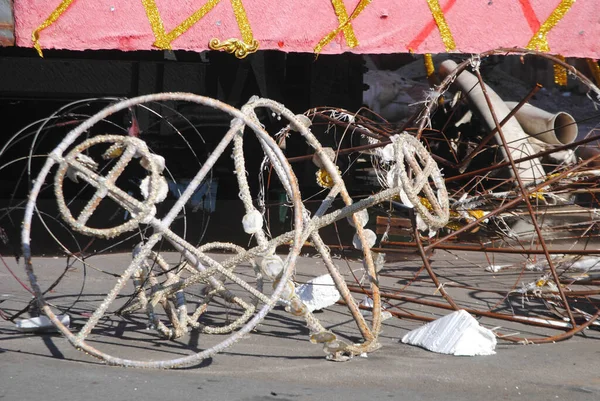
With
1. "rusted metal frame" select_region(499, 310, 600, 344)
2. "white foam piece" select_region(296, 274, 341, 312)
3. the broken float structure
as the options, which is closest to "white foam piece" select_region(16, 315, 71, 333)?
the broken float structure

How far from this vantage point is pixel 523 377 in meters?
3.53

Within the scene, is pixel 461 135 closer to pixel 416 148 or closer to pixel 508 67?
pixel 416 148

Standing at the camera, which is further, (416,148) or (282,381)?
(416,148)

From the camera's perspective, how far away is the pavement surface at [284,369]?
3113mm

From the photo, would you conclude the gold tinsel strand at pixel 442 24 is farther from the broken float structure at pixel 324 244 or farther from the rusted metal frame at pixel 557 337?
the rusted metal frame at pixel 557 337

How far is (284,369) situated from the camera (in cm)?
354

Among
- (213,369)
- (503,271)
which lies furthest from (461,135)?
(213,369)

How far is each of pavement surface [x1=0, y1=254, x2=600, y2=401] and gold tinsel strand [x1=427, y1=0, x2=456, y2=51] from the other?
95.7 inches

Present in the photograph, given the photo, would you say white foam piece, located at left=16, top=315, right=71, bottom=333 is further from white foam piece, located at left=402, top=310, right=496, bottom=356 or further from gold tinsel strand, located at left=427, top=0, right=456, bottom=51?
gold tinsel strand, located at left=427, top=0, right=456, bottom=51

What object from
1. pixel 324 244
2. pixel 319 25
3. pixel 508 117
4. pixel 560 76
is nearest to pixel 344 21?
pixel 319 25

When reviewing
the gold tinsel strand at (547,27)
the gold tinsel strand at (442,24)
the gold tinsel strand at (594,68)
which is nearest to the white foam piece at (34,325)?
the gold tinsel strand at (442,24)

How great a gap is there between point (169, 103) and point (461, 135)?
3.03 m

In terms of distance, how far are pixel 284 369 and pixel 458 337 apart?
3.08ft

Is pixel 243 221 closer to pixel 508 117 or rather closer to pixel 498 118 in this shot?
pixel 508 117
